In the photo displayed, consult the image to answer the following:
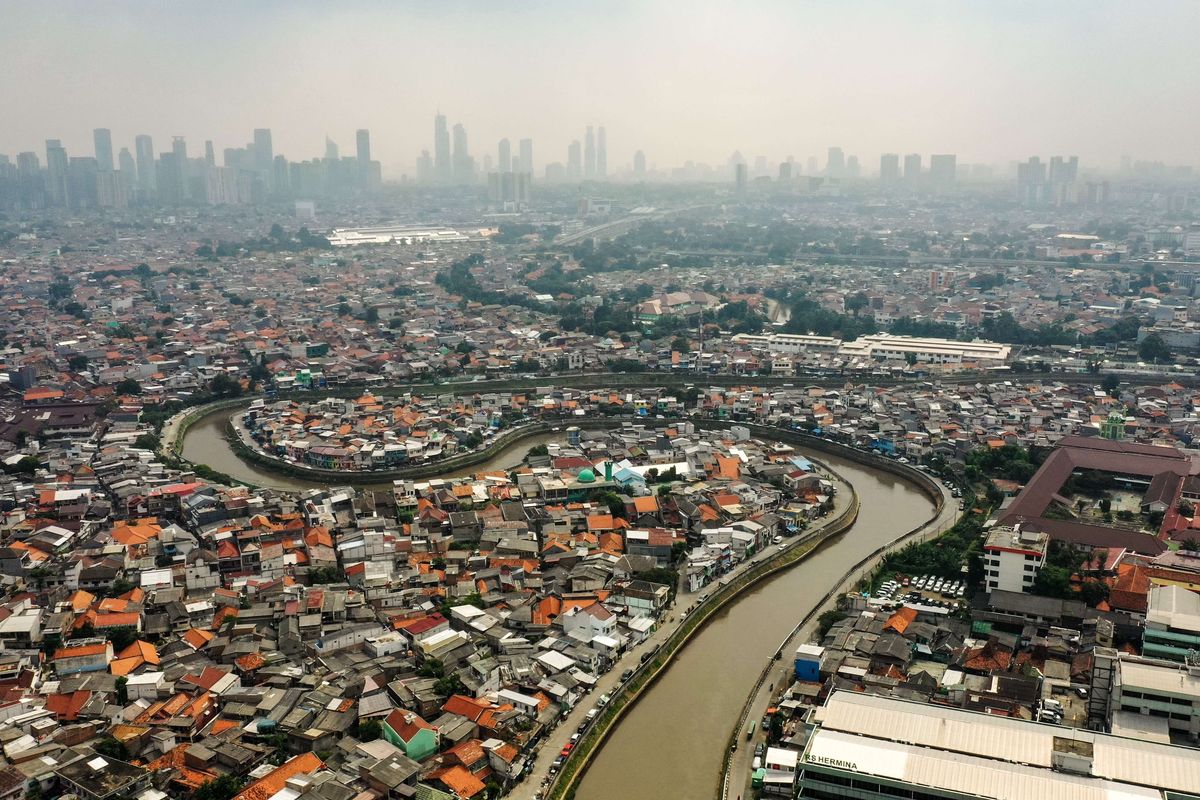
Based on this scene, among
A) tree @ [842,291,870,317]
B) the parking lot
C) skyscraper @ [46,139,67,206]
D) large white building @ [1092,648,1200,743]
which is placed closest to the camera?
large white building @ [1092,648,1200,743]

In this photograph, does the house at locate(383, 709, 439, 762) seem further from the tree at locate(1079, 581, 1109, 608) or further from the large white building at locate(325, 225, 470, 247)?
the large white building at locate(325, 225, 470, 247)

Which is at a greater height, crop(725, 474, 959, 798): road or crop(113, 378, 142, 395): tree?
crop(113, 378, 142, 395): tree

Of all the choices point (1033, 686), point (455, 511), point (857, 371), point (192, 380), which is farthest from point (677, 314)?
point (1033, 686)

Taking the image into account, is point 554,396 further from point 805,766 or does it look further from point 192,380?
point 805,766

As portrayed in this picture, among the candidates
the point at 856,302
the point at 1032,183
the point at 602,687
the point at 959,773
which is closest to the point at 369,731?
the point at 602,687

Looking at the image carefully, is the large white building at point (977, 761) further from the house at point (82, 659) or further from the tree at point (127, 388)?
the tree at point (127, 388)

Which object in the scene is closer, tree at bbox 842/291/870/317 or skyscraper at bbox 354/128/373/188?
tree at bbox 842/291/870/317

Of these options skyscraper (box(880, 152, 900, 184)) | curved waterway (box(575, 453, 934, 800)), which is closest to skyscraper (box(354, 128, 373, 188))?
skyscraper (box(880, 152, 900, 184))
